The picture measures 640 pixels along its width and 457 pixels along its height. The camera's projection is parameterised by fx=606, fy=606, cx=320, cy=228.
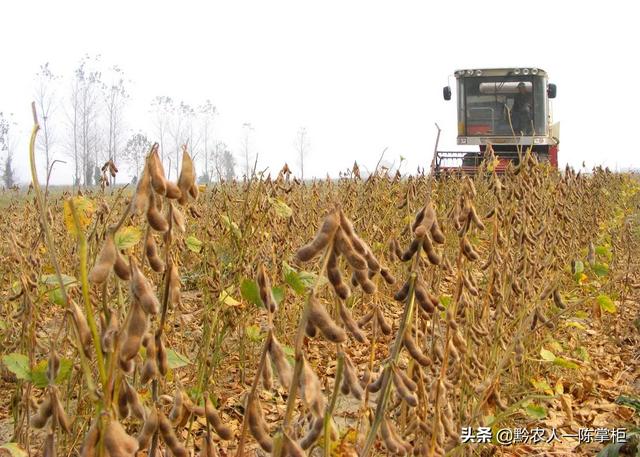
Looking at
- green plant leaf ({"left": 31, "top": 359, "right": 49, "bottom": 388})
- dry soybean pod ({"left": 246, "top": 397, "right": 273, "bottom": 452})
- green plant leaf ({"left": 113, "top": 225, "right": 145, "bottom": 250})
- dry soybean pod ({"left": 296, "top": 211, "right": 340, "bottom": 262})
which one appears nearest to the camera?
dry soybean pod ({"left": 296, "top": 211, "right": 340, "bottom": 262})

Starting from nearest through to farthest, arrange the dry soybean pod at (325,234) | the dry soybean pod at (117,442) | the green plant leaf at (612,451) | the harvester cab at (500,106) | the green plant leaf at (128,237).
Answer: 1. the dry soybean pod at (117,442)
2. the dry soybean pod at (325,234)
3. the green plant leaf at (128,237)
4. the green plant leaf at (612,451)
5. the harvester cab at (500,106)

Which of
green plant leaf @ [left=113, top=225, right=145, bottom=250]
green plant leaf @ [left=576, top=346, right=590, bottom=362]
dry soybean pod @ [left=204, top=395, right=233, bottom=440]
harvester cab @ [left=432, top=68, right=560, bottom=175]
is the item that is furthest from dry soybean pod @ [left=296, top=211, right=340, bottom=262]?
harvester cab @ [left=432, top=68, right=560, bottom=175]

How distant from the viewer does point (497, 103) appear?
51.8 ft

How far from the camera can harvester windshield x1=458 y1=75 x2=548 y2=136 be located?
50.6 ft

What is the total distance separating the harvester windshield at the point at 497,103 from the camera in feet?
50.6

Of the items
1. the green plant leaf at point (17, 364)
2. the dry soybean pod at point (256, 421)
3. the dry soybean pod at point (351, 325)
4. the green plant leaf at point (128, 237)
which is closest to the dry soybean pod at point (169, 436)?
the dry soybean pod at point (256, 421)

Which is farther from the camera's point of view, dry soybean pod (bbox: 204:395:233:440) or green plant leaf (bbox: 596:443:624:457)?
green plant leaf (bbox: 596:443:624:457)

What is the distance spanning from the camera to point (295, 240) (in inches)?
183

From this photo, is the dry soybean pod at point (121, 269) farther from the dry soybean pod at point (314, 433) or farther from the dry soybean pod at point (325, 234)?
the dry soybean pod at point (314, 433)

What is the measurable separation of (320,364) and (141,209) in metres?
3.16

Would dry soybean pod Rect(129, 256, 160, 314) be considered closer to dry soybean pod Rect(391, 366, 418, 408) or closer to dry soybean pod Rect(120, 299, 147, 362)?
dry soybean pod Rect(120, 299, 147, 362)

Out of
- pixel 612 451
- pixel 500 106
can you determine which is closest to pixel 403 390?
pixel 612 451

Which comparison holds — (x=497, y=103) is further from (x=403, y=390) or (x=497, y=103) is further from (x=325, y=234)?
(x=325, y=234)

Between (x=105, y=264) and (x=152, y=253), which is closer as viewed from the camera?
(x=105, y=264)
